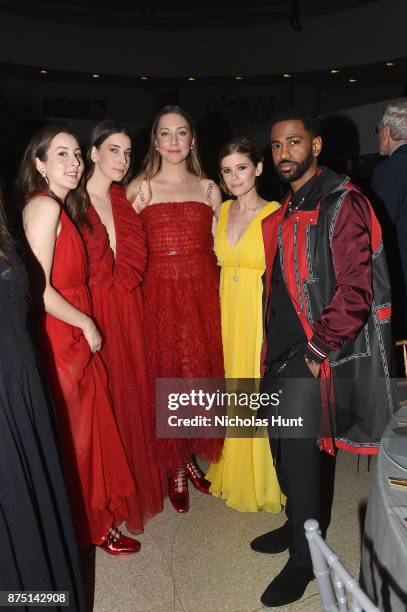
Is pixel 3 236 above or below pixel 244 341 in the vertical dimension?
above

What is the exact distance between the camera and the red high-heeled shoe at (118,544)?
226 centimetres

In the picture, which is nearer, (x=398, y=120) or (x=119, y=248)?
(x=119, y=248)

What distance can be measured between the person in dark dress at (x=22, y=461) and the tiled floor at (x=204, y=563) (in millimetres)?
552

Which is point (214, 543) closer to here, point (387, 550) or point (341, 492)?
point (341, 492)

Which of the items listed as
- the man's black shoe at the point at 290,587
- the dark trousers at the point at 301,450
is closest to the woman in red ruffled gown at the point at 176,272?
the dark trousers at the point at 301,450

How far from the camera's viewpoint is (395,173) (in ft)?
9.68

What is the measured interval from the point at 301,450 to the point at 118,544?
93 centimetres

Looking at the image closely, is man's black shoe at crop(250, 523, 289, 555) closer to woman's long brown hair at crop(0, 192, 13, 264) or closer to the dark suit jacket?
woman's long brown hair at crop(0, 192, 13, 264)

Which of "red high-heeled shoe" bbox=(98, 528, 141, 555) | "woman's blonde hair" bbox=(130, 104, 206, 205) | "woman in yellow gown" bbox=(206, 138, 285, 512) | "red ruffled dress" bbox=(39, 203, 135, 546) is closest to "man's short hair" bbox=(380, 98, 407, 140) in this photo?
"woman in yellow gown" bbox=(206, 138, 285, 512)

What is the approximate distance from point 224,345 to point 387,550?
1509 mm

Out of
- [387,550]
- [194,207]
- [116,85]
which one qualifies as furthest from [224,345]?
[116,85]

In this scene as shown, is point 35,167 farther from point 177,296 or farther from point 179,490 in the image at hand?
point 179,490

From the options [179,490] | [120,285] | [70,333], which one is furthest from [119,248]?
[179,490]

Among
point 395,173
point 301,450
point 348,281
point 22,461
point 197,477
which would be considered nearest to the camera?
point 22,461
